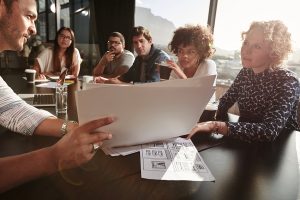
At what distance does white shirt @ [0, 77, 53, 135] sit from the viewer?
90 centimetres

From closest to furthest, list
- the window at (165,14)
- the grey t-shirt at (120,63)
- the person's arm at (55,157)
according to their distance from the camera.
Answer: the person's arm at (55,157) < the grey t-shirt at (120,63) < the window at (165,14)

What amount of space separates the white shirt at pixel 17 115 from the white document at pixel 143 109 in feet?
1.15

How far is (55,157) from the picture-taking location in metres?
0.59

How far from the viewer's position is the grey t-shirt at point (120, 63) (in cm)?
305

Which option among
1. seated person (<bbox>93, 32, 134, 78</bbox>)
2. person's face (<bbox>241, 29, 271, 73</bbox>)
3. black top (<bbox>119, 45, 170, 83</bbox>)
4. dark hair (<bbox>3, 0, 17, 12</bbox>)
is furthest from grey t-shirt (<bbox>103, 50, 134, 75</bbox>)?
dark hair (<bbox>3, 0, 17, 12</bbox>)

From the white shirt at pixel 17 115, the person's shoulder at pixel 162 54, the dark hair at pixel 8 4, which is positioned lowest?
the white shirt at pixel 17 115

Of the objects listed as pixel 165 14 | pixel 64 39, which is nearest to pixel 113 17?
pixel 165 14

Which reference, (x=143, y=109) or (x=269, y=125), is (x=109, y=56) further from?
(x=143, y=109)

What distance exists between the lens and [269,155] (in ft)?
2.80

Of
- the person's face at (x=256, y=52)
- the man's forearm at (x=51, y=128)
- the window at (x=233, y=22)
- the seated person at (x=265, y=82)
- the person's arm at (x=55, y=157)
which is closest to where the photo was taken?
the person's arm at (x=55, y=157)

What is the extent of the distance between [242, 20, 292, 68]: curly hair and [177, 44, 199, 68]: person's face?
690 millimetres

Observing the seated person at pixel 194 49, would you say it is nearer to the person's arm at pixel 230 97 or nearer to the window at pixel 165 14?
the person's arm at pixel 230 97

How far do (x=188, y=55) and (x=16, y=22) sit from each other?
4.52 feet

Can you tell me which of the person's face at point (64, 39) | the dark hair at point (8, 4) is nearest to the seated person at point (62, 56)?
the person's face at point (64, 39)
